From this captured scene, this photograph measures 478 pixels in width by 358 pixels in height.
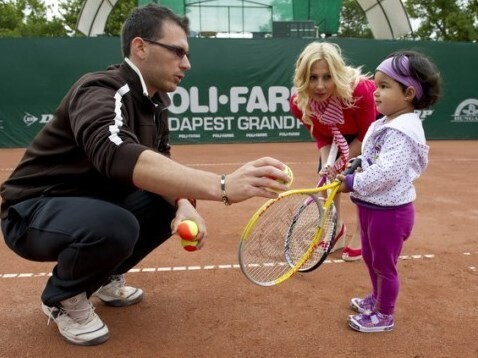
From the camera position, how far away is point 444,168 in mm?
6859

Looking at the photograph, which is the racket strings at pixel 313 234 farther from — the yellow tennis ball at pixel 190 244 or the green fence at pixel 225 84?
the green fence at pixel 225 84

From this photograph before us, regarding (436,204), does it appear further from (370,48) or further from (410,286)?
(370,48)

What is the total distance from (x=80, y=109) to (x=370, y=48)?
964cm

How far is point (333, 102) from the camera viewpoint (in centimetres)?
281

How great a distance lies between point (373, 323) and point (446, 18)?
23926 millimetres

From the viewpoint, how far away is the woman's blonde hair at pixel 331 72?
2.63 meters

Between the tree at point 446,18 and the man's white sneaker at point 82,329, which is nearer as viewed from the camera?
the man's white sneaker at point 82,329

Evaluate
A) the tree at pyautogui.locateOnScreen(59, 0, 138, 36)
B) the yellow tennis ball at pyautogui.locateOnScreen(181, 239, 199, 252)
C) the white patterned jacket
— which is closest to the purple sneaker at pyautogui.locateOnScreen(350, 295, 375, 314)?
the white patterned jacket

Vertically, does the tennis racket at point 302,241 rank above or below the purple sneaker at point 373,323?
above

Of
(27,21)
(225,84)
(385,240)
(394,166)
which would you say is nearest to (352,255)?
(385,240)

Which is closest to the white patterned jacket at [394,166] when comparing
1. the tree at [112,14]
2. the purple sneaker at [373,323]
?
the purple sneaker at [373,323]

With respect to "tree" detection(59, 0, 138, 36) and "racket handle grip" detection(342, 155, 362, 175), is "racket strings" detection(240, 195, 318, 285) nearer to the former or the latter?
"racket handle grip" detection(342, 155, 362, 175)

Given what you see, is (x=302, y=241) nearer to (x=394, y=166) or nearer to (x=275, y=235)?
(x=275, y=235)

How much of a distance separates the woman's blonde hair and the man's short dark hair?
2.91 ft
